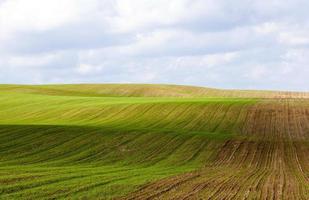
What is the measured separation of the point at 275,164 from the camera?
121 ft

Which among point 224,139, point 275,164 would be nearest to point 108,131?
point 224,139

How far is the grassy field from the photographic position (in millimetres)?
23953

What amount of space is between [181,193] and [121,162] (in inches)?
499

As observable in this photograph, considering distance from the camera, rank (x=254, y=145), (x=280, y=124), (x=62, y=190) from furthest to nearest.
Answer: (x=280, y=124) < (x=254, y=145) < (x=62, y=190)

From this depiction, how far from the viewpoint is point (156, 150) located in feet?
133

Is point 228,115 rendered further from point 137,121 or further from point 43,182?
point 43,182

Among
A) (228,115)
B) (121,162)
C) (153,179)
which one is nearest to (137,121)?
(228,115)

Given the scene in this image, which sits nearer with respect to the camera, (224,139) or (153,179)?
(153,179)

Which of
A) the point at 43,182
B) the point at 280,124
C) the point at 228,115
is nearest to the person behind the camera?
the point at 43,182

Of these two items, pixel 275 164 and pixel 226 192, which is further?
pixel 275 164

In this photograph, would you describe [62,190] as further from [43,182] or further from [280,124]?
[280,124]

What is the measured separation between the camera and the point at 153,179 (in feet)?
88.8

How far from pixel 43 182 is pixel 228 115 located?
1557 inches

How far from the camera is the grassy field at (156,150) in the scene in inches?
943
